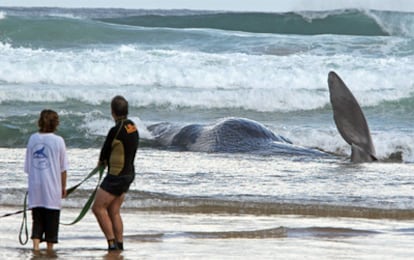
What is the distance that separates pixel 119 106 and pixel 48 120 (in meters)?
0.50

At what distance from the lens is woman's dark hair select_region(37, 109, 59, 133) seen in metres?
8.45

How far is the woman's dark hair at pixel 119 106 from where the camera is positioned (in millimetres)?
8508

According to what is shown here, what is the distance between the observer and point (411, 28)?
133 ft

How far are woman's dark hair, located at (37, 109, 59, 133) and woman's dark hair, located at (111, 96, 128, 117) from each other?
403mm

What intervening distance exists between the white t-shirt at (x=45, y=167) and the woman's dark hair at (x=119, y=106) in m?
0.42

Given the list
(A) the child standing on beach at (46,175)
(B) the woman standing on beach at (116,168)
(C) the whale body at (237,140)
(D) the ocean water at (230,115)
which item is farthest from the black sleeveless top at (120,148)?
(C) the whale body at (237,140)

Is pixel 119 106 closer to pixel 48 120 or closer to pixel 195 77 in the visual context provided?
pixel 48 120

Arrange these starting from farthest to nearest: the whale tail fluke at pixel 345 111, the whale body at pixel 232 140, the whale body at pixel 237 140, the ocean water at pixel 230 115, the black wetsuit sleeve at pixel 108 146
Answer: the whale body at pixel 232 140 < the whale body at pixel 237 140 < the whale tail fluke at pixel 345 111 < the ocean water at pixel 230 115 < the black wetsuit sleeve at pixel 108 146

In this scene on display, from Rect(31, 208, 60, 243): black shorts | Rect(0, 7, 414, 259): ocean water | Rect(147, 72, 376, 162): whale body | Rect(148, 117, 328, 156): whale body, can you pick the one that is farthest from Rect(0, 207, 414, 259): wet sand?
Rect(148, 117, 328, 156): whale body

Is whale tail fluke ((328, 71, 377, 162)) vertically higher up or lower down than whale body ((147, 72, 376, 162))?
higher up

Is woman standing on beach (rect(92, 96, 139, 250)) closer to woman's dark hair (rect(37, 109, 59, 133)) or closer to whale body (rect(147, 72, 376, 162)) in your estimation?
woman's dark hair (rect(37, 109, 59, 133))

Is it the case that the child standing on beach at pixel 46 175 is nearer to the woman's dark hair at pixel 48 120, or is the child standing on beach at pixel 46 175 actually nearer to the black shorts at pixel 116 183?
the woman's dark hair at pixel 48 120

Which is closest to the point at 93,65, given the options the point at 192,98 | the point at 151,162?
the point at 192,98

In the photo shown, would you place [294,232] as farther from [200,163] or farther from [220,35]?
[220,35]
